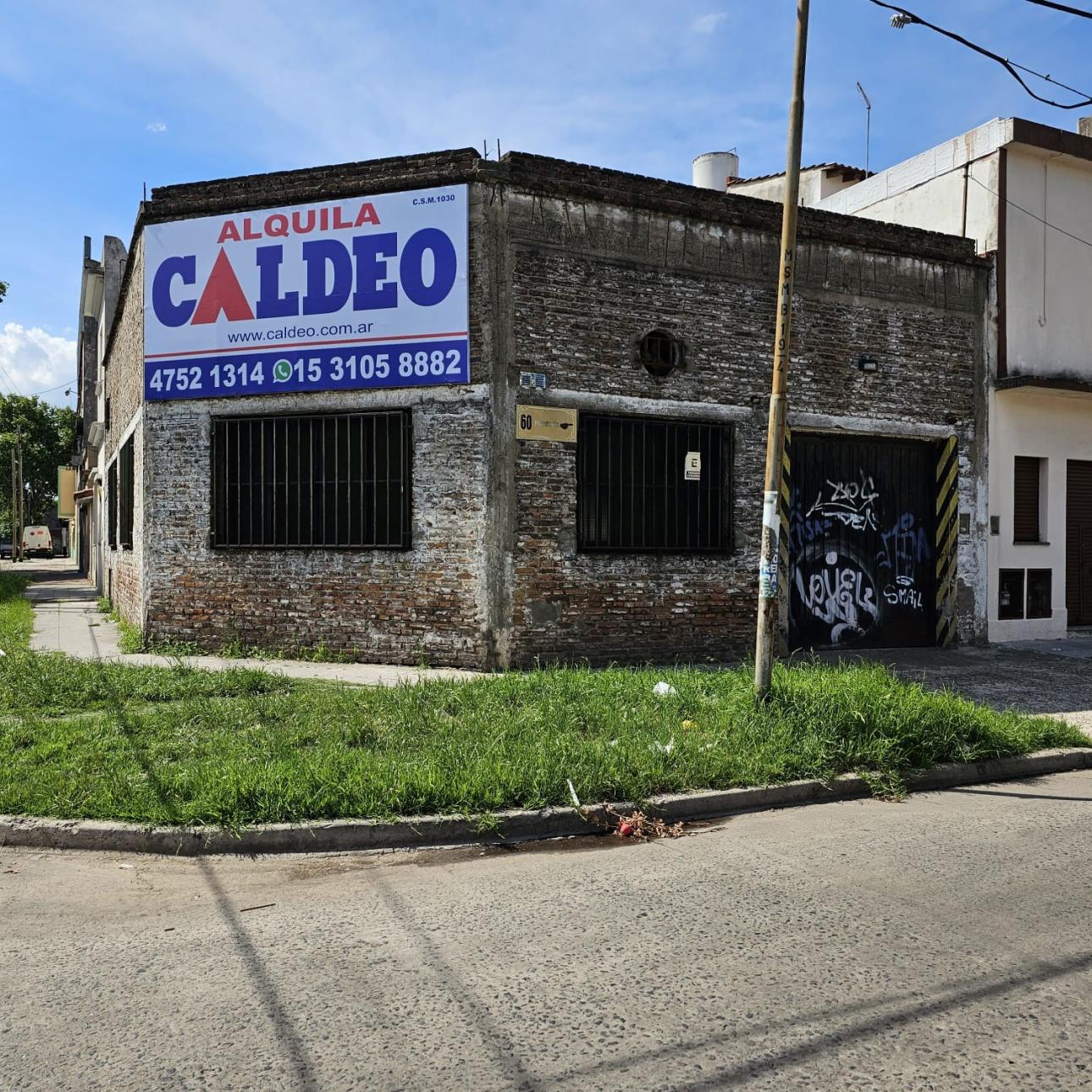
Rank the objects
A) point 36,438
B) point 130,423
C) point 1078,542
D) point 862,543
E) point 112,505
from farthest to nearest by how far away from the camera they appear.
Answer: point 36,438 → point 112,505 → point 1078,542 → point 130,423 → point 862,543

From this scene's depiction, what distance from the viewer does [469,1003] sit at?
3.42 metres

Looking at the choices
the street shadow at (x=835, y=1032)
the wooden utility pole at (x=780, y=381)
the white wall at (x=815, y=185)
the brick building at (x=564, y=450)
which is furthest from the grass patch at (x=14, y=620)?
the white wall at (x=815, y=185)

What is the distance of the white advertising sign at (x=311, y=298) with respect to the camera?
36.7 feet

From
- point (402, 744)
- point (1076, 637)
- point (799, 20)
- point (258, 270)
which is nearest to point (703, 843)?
point (402, 744)

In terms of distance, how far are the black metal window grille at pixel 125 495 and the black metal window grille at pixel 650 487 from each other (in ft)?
26.6

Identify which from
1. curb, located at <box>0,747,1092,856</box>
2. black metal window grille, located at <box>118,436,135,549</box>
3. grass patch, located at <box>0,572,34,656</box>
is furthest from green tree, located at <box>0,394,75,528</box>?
curb, located at <box>0,747,1092,856</box>

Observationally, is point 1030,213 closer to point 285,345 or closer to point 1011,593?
point 1011,593

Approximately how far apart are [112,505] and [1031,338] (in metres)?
17.5

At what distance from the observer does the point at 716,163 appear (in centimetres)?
2166

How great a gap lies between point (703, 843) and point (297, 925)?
2.37 meters

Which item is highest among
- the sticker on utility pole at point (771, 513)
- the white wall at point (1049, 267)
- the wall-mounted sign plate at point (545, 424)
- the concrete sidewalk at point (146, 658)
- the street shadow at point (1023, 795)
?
the white wall at point (1049, 267)

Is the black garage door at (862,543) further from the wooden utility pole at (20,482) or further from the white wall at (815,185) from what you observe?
the wooden utility pole at (20,482)

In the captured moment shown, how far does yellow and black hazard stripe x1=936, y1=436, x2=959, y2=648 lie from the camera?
13938mm

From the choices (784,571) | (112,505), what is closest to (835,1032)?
(784,571)
